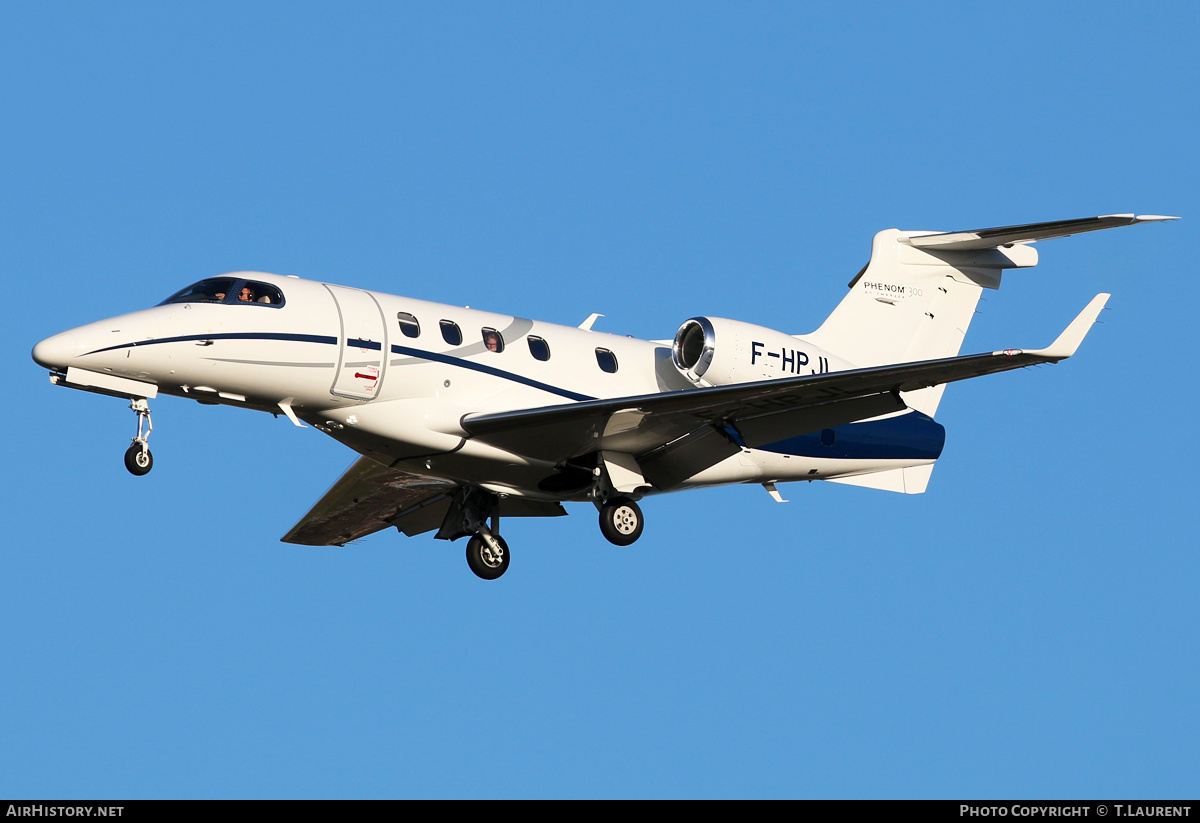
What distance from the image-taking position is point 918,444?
72.4 ft

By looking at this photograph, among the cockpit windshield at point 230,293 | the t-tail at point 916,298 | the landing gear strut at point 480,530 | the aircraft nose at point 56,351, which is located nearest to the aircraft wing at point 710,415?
the landing gear strut at point 480,530

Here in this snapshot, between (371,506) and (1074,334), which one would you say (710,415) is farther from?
(371,506)

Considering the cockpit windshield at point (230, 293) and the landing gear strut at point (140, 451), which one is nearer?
the landing gear strut at point (140, 451)

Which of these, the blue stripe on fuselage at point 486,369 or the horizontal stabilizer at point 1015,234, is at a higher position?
the horizontal stabilizer at point 1015,234

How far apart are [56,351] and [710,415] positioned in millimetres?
8193

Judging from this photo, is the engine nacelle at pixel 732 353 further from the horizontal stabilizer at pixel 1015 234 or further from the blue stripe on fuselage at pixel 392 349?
the horizontal stabilizer at pixel 1015 234

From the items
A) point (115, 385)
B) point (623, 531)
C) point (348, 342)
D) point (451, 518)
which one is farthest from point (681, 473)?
point (115, 385)

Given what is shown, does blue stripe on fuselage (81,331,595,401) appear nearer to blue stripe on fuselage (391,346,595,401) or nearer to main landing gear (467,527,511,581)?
blue stripe on fuselage (391,346,595,401)

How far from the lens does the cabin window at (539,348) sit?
19.5 m

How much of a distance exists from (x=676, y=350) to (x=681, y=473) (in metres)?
1.76

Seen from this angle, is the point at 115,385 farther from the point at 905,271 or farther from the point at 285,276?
the point at 905,271

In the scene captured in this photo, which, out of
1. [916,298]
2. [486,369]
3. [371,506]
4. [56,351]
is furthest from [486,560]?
[916,298]

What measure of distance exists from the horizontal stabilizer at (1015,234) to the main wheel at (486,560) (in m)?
8.26

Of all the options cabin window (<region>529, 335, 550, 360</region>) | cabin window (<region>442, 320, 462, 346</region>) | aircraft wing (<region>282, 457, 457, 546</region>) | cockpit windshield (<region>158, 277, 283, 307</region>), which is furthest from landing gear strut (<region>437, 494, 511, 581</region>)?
cockpit windshield (<region>158, 277, 283, 307</region>)
